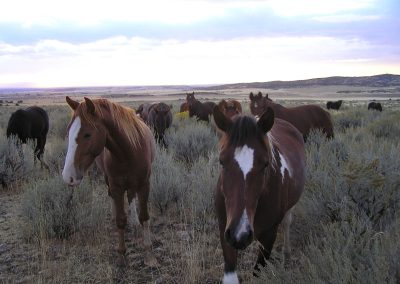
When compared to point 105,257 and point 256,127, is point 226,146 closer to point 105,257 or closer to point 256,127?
point 256,127

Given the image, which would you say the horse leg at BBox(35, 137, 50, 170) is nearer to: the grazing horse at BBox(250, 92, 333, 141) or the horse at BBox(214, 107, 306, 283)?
the grazing horse at BBox(250, 92, 333, 141)

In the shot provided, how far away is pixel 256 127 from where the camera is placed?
295cm

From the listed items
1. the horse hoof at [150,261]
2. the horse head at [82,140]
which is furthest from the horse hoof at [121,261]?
the horse head at [82,140]

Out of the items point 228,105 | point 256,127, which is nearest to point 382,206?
point 256,127

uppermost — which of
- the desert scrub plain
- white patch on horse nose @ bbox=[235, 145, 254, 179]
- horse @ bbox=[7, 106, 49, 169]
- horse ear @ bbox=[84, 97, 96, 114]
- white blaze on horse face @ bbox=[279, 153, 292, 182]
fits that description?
horse ear @ bbox=[84, 97, 96, 114]

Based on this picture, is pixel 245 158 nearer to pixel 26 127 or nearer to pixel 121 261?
pixel 121 261

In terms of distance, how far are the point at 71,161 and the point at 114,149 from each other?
92 centimetres

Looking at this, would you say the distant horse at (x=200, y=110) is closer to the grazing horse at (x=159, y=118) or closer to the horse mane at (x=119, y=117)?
the grazing horse at (x=159, y=118)

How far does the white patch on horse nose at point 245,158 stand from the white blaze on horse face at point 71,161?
1.85 metres

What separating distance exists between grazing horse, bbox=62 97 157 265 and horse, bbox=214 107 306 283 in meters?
1.54

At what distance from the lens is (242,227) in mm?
2562

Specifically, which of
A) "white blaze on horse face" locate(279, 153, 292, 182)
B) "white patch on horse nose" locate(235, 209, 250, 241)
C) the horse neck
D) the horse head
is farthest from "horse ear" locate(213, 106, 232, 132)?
the horse neck

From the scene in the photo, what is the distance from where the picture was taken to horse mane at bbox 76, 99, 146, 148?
4.18m

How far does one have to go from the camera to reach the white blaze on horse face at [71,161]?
3861mm
